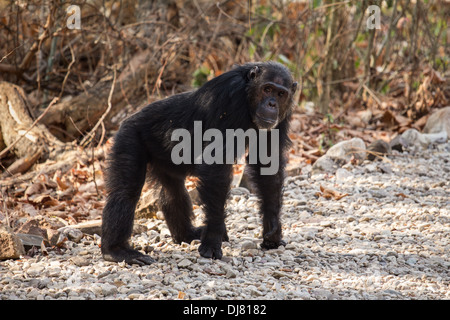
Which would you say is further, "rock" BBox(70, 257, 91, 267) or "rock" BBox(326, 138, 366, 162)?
"rock" BBox(326, 138, 366, 162)

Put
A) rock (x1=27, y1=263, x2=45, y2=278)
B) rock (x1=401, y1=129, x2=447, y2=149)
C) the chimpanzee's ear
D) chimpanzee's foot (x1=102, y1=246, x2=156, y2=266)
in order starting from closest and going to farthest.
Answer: rock (x1=27, y1=263, x2=45, y2=278), chimpanzee's foot (x1=102, y1=246, x2=156, y2=266), the chimpanzee's ear, rock (x1=401, y1=129, x2=447, y2=149)

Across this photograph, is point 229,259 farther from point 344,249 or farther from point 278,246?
point 344,249

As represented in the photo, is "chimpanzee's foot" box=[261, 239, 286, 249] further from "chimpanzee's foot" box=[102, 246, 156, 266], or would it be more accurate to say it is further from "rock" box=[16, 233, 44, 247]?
"rock" box=[16, 233, 44, 247]

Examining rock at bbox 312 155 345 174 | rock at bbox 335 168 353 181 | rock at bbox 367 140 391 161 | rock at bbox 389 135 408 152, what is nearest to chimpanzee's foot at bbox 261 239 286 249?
rock at bbox 335 168 353 181

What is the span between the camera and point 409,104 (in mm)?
9727

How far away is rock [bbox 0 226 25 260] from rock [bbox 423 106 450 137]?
6645mm

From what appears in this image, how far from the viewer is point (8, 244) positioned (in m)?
4.75

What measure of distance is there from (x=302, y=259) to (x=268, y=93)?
1.47 meters

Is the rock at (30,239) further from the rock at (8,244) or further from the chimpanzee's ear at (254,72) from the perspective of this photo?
the chimpanzee's ear at (254,72)

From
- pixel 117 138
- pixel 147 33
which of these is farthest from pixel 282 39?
pixel 117 138

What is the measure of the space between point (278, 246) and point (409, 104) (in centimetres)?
550

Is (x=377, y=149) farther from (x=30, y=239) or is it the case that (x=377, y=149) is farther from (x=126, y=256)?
(x=30, y=239)

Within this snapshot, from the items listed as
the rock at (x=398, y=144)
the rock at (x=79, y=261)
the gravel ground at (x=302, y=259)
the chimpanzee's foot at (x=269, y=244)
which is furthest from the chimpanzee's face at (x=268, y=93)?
the rock at (x=398, y=144)

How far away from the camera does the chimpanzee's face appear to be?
4859mm
